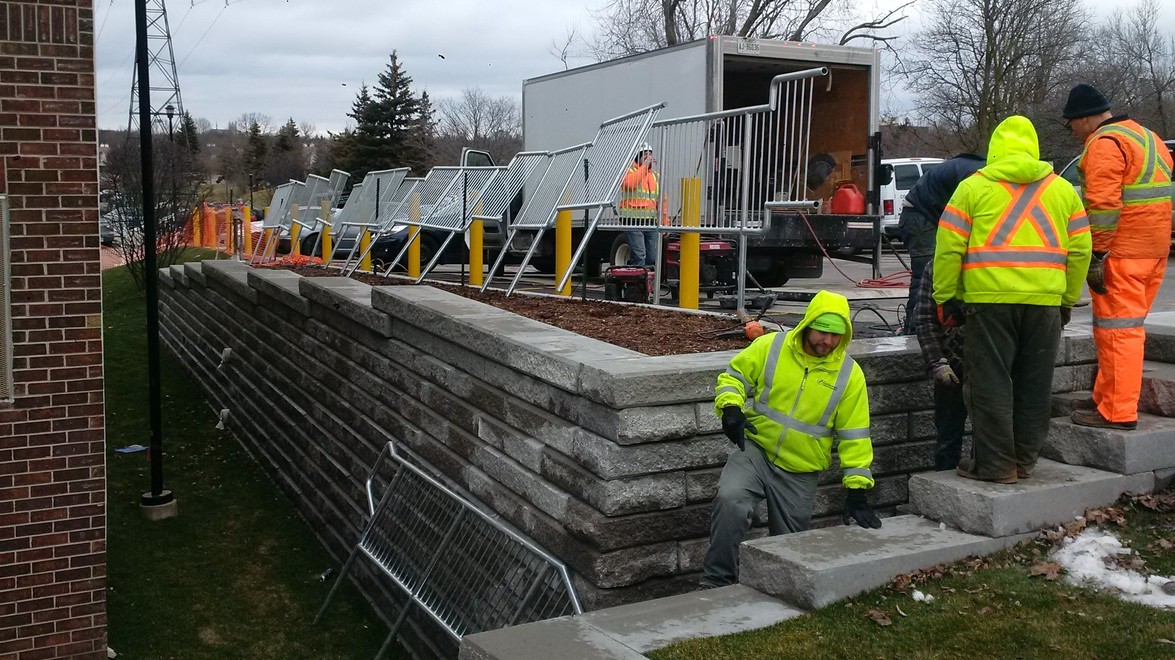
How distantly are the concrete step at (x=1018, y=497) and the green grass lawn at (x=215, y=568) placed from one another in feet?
12.6

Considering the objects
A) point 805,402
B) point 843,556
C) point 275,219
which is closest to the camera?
point 843,556

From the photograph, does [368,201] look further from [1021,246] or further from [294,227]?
[1021,246]

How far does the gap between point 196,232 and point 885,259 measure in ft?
68.9

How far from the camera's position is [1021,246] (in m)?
5.05

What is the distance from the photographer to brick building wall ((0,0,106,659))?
5.68 m

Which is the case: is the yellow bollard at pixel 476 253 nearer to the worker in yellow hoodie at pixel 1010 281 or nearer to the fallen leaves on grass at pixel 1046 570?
the worker in yellow hoodie at pixel 1010 281

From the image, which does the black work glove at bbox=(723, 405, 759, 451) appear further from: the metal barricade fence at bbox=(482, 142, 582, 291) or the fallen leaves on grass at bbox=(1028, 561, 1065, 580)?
the metal barricade fence at bbox=(482, 142, 582, 291)

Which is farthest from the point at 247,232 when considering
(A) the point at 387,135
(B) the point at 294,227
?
(A) the point at 387,135

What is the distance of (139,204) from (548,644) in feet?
73.3

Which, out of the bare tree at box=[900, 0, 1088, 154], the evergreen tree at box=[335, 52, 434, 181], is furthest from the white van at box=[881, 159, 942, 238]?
the evergreen tree at box=[335, 52, 434, 181]

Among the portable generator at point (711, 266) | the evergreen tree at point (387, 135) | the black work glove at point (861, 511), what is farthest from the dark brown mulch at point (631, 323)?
the evergreen tree at point (387, 135)

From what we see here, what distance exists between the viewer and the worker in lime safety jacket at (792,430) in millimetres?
4910

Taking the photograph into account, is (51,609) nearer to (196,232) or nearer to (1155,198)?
(1155,198)

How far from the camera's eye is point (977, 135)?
38469 mm
